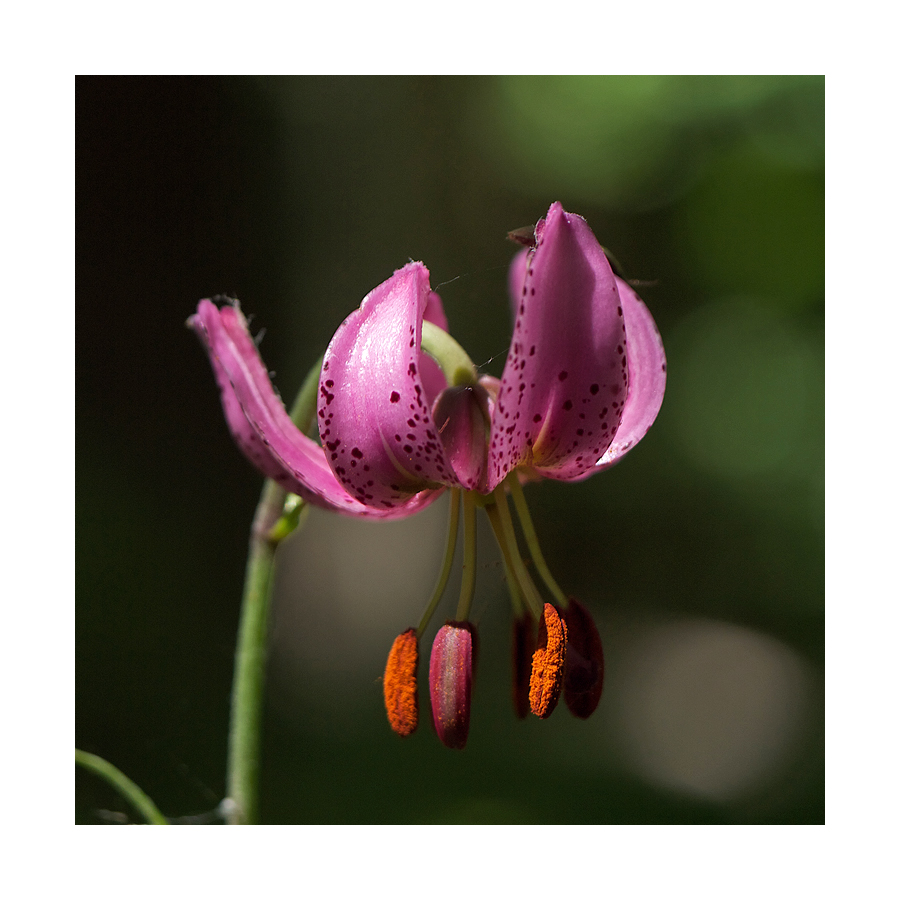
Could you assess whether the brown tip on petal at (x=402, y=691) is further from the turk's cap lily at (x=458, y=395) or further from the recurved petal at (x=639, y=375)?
the recurved petal at (x=639, y=375)

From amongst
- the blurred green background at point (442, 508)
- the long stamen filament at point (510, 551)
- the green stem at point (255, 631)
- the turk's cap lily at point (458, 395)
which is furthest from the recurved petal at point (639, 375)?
the blurred green background at point (442, 508)

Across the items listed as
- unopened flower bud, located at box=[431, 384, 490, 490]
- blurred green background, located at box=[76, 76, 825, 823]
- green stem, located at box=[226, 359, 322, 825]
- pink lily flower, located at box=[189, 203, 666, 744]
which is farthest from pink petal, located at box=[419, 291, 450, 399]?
blurred green background, located at box=[76, 76, 825, 823]

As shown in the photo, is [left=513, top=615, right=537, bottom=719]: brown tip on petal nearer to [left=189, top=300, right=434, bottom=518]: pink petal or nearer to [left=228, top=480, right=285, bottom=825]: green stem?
[left=189, top=300, right=434, bottom=518]: pink petal

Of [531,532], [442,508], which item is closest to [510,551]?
[531,532]
